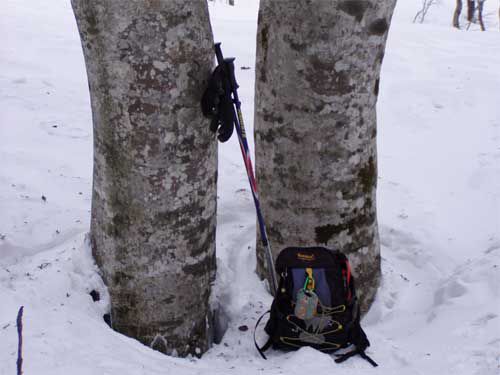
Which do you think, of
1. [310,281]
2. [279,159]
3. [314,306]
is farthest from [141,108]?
[314,306]

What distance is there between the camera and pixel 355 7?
9.26 feet

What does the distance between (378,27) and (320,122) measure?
600 mm

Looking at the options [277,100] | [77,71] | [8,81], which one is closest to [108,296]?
[277,100]

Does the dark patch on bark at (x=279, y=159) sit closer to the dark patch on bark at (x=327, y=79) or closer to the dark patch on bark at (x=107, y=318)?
the dark patch on bark at (x=327, y=79)

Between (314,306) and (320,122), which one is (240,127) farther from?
(314,306)

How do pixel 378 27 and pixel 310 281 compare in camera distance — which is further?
pixel 378 27

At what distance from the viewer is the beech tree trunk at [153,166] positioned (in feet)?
7.76

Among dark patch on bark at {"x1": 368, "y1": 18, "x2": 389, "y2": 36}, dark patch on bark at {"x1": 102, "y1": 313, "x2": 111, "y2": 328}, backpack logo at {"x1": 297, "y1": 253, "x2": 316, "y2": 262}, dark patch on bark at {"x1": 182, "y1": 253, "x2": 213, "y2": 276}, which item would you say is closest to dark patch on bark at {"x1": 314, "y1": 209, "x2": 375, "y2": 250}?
backpack logo at {"x1": 297, "y1": 253, "x2": 316, "y2": 262}

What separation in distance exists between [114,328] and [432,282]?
2.25m

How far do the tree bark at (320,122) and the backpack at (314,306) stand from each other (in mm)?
492

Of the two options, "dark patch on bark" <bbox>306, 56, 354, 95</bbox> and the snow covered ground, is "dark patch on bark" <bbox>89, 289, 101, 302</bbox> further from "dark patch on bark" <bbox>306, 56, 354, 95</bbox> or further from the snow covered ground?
"dark patch on bark" <bbox>306, 56, 354, 95</bbox>

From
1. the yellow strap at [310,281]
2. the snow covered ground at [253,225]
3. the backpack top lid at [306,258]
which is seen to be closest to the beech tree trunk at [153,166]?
the snow covered ground at [253,225]

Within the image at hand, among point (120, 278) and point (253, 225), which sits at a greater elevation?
point (120, 278)

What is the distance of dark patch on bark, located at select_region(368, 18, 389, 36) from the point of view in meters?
2.91
